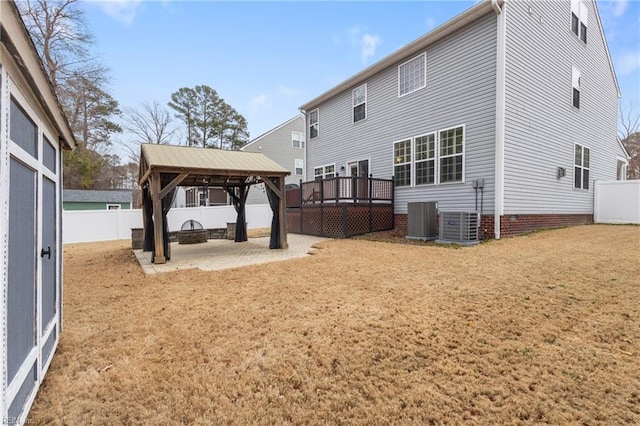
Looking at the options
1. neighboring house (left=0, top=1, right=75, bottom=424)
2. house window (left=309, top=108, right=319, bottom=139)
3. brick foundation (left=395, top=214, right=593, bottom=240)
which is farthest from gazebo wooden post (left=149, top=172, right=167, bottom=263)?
house window (left=309, top=108, right=319, bottom=139)

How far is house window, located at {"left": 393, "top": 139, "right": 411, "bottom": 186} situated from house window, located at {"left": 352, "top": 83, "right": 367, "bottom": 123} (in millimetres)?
2494

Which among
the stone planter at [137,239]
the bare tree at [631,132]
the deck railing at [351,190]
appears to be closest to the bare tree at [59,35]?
the stone planter at [137,239]

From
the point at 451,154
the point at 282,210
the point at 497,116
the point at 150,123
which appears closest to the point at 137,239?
the point at 282,210

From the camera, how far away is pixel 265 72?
1922 cm

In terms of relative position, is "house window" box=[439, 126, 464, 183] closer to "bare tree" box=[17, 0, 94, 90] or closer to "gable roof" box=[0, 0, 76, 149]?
"gable roof" box=[0, 0, 76, 149]

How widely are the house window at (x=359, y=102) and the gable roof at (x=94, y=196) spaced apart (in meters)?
17.2

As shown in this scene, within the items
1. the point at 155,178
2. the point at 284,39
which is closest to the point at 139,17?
the point at 284,39

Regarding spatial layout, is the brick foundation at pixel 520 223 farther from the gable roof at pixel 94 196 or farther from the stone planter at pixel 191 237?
the gable roof at pixel 94 196

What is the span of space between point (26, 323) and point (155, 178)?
561 cm

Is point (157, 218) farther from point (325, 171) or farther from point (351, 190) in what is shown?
point (325, 171)

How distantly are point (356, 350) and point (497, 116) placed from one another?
8.51 metres

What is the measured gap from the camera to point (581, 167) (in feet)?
39.8

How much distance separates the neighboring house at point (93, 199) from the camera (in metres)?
19.7

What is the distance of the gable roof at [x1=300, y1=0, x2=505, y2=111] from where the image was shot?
8799 mm
